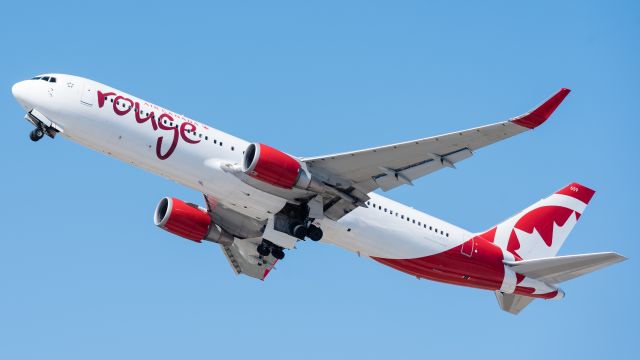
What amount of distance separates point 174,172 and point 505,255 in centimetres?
1484

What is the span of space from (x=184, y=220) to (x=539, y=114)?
16083mm

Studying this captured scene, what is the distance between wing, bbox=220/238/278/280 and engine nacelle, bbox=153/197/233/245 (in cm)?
247

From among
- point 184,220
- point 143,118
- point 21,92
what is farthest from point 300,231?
point 21,92

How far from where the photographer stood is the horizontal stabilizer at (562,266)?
126 ft

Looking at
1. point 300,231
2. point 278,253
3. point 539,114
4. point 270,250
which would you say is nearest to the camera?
point 539,114

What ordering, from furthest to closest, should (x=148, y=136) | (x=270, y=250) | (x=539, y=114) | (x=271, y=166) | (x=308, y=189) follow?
(x=270, y=250), (x=308, y=189), (x=148, y=136), (x=271, y=166), (x=539, y=114)

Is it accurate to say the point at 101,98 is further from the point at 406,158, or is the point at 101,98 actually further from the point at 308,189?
the point at 406,158

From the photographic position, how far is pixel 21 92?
3581 cm

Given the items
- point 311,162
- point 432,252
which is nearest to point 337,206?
point 311,162

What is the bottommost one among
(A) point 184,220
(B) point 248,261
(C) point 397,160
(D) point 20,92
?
(B) point 248,261

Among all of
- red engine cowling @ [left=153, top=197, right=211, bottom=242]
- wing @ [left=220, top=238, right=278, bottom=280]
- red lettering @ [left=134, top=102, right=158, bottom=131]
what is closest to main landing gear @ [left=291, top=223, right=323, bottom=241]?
red engine cowling @ [left=153, top=197, right=211, bottom=242]

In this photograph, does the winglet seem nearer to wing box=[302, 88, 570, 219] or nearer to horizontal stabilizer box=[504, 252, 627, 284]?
wing box=[302, 88, 570, 219]

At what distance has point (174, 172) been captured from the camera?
35.9 m

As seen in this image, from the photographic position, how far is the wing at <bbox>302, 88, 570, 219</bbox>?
109 ft
